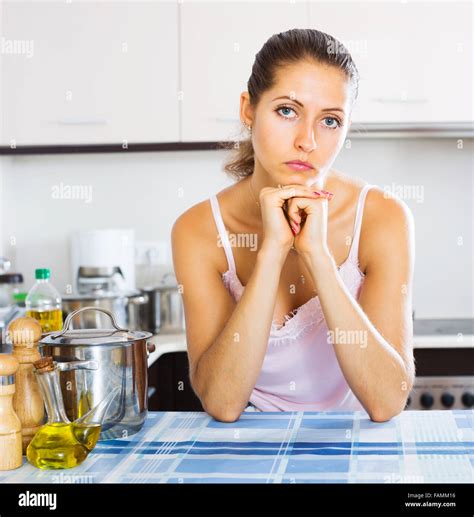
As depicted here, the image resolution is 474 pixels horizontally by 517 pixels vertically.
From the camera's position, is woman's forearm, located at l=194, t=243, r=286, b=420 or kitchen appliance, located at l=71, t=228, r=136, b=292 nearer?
woman's forearm, located at l=194, t=243, r=286, b=420

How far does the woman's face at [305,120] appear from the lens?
130 centimetres

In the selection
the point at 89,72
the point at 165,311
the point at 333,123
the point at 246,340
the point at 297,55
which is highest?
the point at 89,72

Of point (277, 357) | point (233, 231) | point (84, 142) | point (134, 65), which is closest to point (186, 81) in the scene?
point (134, 65)

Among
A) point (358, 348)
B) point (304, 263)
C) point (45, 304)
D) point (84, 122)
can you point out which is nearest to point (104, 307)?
point (45, 304)

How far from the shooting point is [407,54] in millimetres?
2477

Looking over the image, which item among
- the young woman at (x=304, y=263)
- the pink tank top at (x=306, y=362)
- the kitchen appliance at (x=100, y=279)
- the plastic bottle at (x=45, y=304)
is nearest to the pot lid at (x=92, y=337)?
the young woman at (x=304, y=263)

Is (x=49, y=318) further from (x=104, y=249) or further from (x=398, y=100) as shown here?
(x=398, y=100)

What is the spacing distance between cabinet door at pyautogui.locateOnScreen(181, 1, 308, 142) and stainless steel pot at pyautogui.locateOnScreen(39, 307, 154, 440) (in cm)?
151

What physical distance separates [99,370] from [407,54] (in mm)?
1777

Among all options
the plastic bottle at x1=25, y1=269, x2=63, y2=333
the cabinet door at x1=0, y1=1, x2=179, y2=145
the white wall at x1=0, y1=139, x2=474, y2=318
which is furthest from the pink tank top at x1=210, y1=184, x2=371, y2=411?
the white wall at x1=0, y1=139, x2=474, y2=318

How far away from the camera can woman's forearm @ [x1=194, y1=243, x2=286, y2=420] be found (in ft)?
4.28

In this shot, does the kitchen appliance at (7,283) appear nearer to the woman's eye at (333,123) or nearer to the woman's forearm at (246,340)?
the woman's forearm at (246,340)

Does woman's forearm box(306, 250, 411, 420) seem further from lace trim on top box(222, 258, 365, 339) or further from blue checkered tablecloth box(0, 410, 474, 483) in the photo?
lace trim on top box(222, 258, 365, 339)

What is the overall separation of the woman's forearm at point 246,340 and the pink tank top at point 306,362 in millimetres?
182
